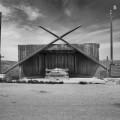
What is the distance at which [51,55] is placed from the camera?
2184 cm

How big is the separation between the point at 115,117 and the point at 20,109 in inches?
124

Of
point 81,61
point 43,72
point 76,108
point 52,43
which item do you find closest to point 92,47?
point 81,61

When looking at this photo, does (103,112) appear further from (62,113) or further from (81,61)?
(81,61)

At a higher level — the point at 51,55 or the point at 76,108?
the point at 51,55

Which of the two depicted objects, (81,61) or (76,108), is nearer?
(76,108)

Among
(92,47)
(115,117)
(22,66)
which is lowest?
(115,117)

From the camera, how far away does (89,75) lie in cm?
2147

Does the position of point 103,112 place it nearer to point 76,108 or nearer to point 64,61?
point 76,108

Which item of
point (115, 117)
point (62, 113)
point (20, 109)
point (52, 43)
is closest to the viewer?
point (115, 117)

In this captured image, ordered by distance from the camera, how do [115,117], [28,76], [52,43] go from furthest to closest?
[28,76] < [52,43] < [115,117]

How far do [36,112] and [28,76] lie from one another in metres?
15.5

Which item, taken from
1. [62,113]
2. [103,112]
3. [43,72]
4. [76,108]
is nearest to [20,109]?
[62,113]

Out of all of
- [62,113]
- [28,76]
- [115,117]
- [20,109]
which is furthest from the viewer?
[28,76]

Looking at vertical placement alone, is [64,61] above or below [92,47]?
below
